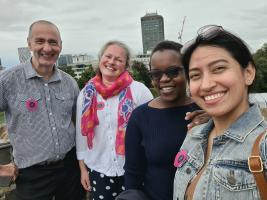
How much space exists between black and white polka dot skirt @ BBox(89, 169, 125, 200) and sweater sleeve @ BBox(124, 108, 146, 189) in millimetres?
759

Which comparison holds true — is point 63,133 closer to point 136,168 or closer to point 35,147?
point 35,147

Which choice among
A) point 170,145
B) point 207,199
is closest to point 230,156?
point 207,199

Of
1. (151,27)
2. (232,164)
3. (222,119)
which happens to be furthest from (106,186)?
(151,27)

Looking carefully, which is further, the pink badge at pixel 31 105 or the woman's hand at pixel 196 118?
the pink badge at pixel 31 105

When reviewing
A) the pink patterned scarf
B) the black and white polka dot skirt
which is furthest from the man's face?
the black and white polka dot skirt

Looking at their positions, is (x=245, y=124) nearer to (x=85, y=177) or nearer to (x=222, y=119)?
(x=222, y=119)

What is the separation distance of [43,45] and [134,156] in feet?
5.39

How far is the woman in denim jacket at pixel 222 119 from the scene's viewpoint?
139 cm

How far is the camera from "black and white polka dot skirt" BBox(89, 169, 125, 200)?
313cm

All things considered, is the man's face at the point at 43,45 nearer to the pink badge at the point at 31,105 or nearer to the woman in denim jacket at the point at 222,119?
the pink badge at the point at 31,105

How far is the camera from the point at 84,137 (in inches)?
130

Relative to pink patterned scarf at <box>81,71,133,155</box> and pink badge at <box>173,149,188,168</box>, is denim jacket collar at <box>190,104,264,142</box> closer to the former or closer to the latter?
pink badge at <box>173,149,188,168</box>

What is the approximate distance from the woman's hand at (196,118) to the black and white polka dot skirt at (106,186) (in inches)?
52.3

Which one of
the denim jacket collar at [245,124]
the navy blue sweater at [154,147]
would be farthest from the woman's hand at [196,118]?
the denim jacket collar at [245,124]
